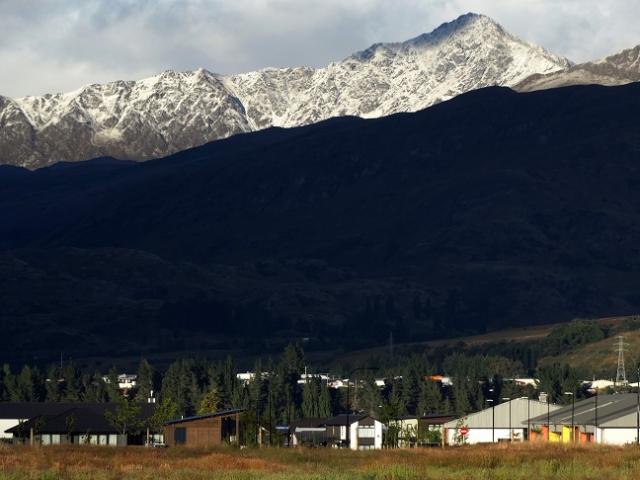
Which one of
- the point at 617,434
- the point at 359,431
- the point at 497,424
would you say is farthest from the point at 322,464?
the point at 359,431

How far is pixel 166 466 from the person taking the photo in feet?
319

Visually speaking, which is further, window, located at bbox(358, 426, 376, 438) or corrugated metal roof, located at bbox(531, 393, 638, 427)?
window, located at bbox(358, 426, 376, 438)

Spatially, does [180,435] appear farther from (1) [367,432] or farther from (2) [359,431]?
(1) [367,432]

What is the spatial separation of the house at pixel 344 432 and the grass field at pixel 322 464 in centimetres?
6606

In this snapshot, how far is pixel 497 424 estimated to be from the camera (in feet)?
598

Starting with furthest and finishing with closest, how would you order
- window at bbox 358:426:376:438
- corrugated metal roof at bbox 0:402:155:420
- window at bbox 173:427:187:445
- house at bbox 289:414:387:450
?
window at bbox 358:426:376:438 → house at bbox 289:414:387:450 → corrugated metal roof at bbox 0:402:155:420 → window at bbox 173:427:187:445

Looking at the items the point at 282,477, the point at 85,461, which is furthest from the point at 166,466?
the point at 282,477

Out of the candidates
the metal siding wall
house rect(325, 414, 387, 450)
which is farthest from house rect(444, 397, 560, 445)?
the metal siding wall

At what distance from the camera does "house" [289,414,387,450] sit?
18300 cm

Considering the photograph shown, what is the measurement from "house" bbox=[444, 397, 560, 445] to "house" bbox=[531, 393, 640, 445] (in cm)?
314

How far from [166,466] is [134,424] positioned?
68.6 metres

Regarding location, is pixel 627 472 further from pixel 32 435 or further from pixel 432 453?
pixel 32 435

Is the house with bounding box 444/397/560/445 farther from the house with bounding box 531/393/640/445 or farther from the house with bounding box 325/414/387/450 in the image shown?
the house with bounding box 325/414/387/450

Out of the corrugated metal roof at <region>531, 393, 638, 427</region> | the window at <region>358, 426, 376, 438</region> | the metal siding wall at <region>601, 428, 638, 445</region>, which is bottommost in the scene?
the metal siding wall at <region>601, 428, 638, 445</region>
